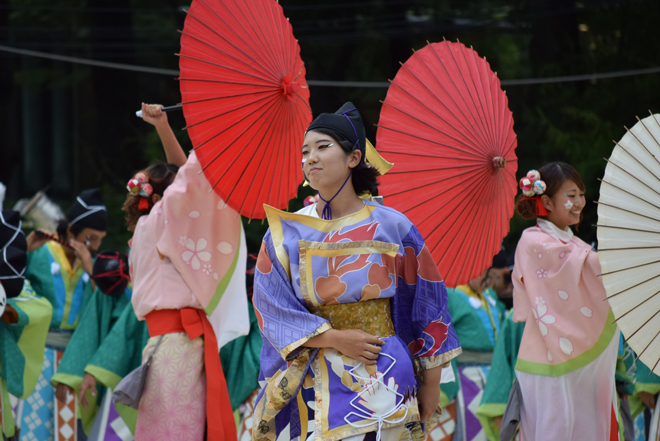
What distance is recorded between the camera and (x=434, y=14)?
895cm

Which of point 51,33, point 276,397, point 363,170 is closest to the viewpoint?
point 276,397

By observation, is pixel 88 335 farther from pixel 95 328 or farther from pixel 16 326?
pixel 16 326

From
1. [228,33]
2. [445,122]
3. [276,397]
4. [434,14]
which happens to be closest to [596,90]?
[434,14]

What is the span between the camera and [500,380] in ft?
16.1

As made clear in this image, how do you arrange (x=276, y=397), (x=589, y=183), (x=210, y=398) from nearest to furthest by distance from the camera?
(x=276, y=397) < (x=210, y=398) < (x=589, y=183)

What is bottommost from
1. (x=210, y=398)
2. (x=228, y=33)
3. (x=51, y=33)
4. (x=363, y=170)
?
(x=210, y=398)

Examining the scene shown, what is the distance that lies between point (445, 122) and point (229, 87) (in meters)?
0.99

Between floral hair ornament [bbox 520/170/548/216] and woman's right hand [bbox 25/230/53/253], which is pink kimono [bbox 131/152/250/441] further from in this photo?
woman's right hand [bbox 25/230/53/253]

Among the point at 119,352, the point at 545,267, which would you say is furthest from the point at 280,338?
the point at 119,352

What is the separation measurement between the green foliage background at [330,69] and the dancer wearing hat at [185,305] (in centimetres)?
385

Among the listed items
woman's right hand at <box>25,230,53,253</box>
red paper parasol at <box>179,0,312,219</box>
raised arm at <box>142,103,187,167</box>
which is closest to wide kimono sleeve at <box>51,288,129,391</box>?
woman's right hand at <box>25,230,53,253</box>

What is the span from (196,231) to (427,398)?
1.71 m

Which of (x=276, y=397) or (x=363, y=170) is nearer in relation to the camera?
(x=276, y=397)

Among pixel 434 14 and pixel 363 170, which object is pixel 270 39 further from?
pixel 434 14
